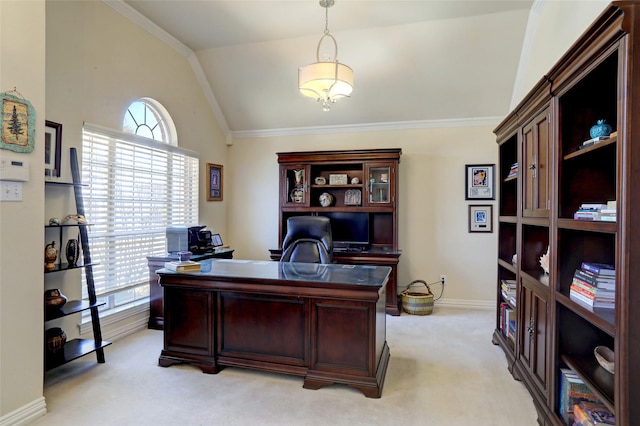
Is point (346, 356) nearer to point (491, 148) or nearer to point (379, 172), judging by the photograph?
point (379, 172)

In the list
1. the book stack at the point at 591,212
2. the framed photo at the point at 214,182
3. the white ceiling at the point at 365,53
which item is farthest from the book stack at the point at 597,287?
the framed photo at the point at 214,182

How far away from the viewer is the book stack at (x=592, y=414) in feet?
5.25

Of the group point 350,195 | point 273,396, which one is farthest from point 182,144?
point 273,396

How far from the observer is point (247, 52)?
427cm

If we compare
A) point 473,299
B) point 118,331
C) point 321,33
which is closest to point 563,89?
point 321,33

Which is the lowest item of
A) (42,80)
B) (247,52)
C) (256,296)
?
(256,296)

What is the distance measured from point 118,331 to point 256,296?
177 cm

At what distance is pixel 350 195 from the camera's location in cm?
489

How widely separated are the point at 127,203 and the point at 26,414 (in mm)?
2000

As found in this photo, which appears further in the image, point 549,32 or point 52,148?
point 549,32

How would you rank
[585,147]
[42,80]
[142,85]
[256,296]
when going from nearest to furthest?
[585,147] → [42,80] → [256,296] → [142,85]

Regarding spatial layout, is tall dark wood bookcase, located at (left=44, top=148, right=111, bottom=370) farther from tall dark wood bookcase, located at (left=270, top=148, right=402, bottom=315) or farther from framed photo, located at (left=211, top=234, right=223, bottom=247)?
tall dark wood bookcase, located at (left=270, top=148, right=402, bottom=315)

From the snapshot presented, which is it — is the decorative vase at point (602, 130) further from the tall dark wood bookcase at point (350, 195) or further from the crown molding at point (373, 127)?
the crown molding at point (373, 127)

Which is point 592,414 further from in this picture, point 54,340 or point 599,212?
point 54,340
